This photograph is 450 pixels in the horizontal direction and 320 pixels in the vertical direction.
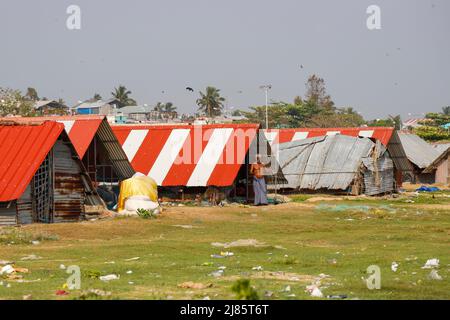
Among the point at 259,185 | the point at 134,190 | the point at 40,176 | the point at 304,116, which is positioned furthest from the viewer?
the point at 304,116

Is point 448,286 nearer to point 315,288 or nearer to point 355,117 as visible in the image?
point 315,288

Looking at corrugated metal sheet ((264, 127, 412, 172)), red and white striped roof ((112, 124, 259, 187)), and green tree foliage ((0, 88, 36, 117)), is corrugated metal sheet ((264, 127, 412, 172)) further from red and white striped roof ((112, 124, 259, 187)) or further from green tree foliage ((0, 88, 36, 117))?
green tree foliage ((0, 88, 36, 117))

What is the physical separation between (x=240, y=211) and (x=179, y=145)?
830 cm

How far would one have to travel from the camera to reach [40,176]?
33.9m

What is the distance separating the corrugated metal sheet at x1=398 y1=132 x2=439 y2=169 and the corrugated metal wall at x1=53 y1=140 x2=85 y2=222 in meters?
40.6

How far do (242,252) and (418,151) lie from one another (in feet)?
170

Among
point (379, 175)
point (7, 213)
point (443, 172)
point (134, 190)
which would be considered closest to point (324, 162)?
point (379, 175)

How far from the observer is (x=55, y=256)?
23.6 m

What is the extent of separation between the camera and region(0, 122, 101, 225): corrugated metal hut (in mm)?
32156

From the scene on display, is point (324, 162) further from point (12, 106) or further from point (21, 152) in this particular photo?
point (12, 106)

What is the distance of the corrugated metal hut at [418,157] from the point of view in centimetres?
7150

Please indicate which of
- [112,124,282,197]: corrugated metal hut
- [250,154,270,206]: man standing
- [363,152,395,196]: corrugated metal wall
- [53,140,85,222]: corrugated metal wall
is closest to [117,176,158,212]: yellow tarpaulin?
[53,140,85,222]: corrugated metal wall

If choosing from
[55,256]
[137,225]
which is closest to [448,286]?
[55,256]

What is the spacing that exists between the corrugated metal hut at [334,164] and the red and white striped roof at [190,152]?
764 cm
